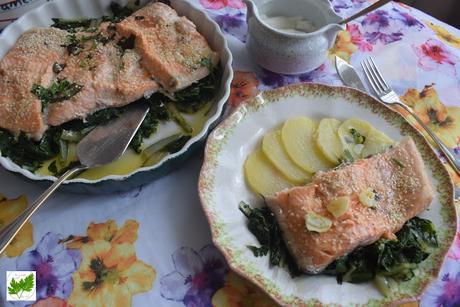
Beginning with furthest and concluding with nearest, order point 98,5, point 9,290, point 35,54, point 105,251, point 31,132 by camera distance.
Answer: point 98,5, point 35,54, point 31,132, point 105,251, point 9,290

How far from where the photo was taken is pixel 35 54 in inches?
65.6

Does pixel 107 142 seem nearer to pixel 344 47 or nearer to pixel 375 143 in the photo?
pixel 375 143

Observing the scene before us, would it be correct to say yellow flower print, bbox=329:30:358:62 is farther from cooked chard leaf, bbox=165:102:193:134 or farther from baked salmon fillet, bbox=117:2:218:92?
cooked chard leaf, bbox=165:102:193:134

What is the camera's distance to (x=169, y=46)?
1.74 metres

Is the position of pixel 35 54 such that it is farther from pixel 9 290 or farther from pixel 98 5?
pixel 9 290

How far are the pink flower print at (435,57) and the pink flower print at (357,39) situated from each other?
22 centimetres

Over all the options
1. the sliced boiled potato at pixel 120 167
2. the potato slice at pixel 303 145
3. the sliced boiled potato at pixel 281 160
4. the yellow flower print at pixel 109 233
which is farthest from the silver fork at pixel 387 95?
the yellow flower print at pixel 109 233

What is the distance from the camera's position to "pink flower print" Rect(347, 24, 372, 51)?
2016mm

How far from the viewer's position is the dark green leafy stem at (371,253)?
1.35 metres

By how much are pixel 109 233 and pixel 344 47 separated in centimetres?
132

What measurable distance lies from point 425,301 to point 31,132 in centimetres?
144

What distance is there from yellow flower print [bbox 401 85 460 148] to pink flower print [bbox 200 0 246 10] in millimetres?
879

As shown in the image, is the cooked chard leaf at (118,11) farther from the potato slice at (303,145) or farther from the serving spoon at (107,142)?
the potato slice at (303,145)

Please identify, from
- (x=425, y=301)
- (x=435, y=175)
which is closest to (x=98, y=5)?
(x=435, y=175)
